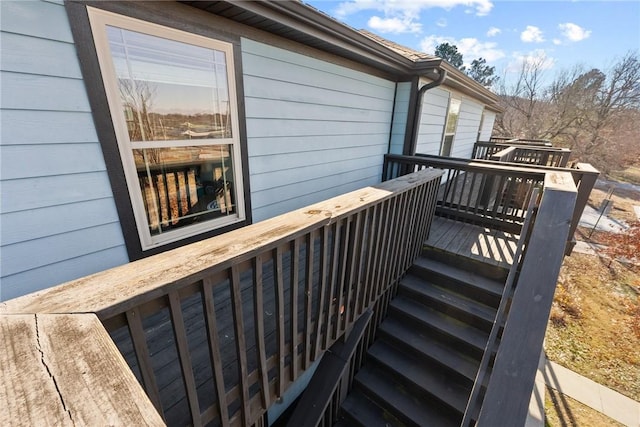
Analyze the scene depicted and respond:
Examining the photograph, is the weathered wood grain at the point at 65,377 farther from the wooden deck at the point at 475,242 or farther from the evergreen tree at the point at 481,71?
the evergreen tree at the point at 481,71

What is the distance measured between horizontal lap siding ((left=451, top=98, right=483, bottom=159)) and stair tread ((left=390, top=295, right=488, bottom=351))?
5.65m

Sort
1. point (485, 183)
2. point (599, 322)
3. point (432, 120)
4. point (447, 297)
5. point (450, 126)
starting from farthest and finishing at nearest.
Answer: point (450, 126) → point (599, 322) → point (432, 120) → point (485, 183) → point (447, 297)

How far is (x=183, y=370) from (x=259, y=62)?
97.1 inches

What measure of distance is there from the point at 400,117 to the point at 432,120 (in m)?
1.31

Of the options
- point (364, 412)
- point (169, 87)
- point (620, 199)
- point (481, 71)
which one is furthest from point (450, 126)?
point (481, 71)

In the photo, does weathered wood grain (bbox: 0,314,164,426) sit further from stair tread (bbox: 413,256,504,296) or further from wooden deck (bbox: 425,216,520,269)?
wooden deck (bbox: 425,216,520,269)

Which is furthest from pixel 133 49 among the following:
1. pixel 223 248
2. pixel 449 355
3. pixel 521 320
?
pixel 449 355

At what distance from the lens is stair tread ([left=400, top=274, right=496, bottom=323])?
2840 mm

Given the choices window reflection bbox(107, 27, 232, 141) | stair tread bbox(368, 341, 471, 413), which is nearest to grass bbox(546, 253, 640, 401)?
stair tread bbox(368, 341, 471, 413)

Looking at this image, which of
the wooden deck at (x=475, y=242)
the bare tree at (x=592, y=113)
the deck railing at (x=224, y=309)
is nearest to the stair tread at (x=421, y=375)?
the deck railing at (x=224, y=309)

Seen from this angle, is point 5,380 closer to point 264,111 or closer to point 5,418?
point 5,418

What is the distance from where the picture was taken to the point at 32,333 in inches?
27.0

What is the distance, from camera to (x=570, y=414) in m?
3.49

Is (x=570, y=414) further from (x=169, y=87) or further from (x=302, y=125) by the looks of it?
(x=169, y=87)
